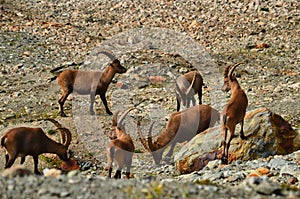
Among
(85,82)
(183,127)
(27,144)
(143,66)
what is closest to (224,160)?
(183,127)

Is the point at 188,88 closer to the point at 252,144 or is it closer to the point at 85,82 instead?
the point at 85,82

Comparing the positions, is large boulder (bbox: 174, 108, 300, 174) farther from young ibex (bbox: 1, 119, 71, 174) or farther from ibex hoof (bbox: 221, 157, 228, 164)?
young ibex (bbox: 1, 119, 71, 174)

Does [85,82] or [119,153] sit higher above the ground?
[85,82]

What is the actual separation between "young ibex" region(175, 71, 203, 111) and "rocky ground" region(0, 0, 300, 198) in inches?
22.2

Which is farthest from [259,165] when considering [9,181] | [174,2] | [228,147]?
[174,2]

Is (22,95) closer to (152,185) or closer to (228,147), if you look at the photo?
(228,147)

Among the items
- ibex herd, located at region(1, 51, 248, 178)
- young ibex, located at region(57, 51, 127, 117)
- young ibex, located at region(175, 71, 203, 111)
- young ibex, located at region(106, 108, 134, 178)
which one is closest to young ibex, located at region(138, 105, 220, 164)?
ibex herd, located at region(1, 51, 248, 178)

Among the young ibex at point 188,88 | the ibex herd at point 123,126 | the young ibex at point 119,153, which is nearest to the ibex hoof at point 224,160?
the ibex herd at point 123,126

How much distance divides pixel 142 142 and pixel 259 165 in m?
3.56

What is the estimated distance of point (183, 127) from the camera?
1513cm

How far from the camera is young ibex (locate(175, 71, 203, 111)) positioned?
18641 mm

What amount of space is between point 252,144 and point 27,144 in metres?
4.45

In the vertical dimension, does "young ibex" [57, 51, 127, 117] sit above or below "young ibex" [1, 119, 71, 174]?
above

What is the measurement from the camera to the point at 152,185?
7.66 meters
